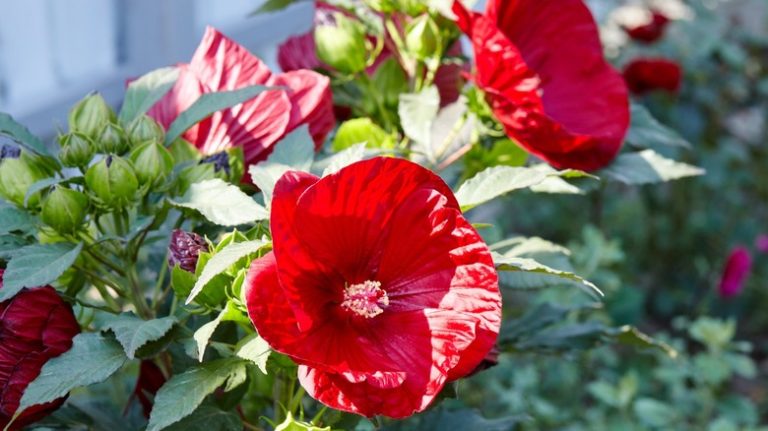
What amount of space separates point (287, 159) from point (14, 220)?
151 mm

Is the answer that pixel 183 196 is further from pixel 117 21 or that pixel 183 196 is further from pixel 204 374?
pixel 117 21

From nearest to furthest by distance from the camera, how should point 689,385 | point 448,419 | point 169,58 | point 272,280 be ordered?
point 272,280 < point 448,419 < point 169,58 < point 689,385

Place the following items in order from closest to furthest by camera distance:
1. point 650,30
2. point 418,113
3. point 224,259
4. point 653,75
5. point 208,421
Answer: point 224,259, point 208,421, point 418,113, point 653,75, point 650,30

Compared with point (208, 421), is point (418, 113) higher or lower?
higher

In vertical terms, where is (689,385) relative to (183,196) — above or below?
below

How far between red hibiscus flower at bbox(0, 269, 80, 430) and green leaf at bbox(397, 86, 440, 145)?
0.26 metres

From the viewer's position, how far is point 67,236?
22.1 inches

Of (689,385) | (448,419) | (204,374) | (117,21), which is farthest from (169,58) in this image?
(204,374)

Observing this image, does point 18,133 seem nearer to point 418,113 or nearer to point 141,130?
point 141,130

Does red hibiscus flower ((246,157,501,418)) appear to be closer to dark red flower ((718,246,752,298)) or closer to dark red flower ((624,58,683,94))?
dark red flower ((718,246,752,298))

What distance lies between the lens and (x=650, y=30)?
235 cm

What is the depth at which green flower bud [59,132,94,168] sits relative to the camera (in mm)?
568

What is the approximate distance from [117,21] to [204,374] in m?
1.62

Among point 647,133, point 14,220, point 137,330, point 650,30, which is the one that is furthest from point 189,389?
point 650,30
